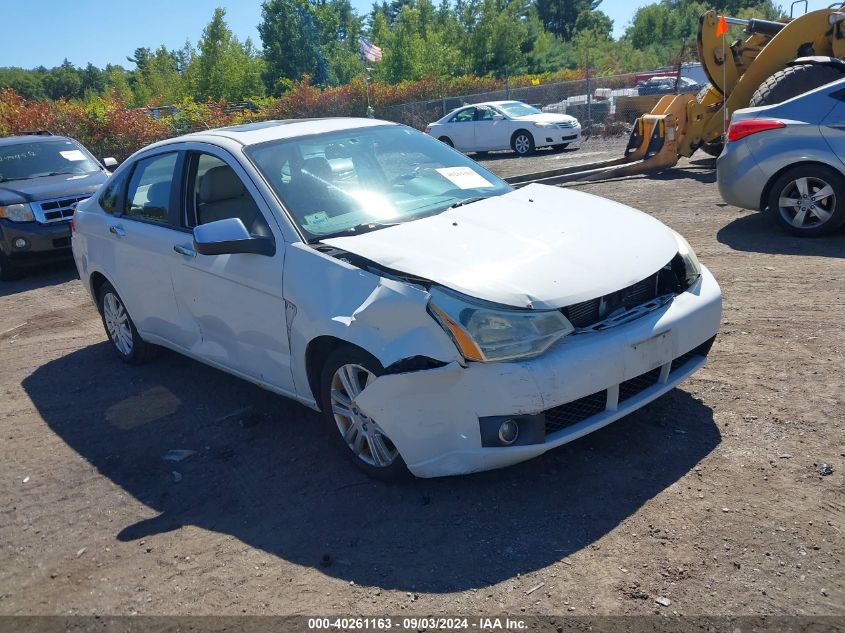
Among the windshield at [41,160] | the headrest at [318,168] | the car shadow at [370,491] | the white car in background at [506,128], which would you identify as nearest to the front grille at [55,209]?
the windshield at [41,160]

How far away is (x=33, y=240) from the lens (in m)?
10.3

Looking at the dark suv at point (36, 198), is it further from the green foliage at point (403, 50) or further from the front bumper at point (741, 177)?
the green foliage at point (403, 50)

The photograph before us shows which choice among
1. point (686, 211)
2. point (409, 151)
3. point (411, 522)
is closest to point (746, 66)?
point (686, 211)

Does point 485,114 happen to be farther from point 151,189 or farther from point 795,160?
point 151,189

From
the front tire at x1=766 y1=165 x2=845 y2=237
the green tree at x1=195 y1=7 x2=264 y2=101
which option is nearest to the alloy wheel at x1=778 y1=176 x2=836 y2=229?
the front tire at x1=766 y1=165 x2=845 y2=237

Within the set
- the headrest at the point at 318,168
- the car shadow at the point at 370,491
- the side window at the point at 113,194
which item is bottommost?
the car shadow at the point at 370,491

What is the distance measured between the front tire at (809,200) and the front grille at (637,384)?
15.6ft

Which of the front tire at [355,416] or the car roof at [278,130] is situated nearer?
the front tire at [355,416]

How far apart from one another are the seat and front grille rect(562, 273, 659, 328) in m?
1.79

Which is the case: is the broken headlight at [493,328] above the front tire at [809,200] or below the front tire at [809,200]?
above

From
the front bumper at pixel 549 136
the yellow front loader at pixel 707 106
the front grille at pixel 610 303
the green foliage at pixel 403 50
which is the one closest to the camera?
the front grille at pixel 610 303

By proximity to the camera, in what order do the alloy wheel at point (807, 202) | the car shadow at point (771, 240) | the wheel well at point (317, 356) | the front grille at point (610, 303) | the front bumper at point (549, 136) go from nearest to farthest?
the front grille at point (610, 303) → the wheel well at point (317, 356) → the car shadow at point (771, 240) → the alloy wheel at point (807, 202) → the front bumper at point (549, 136)

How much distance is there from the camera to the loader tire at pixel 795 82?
9734 mm

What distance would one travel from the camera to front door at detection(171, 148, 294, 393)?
14.2 feet
